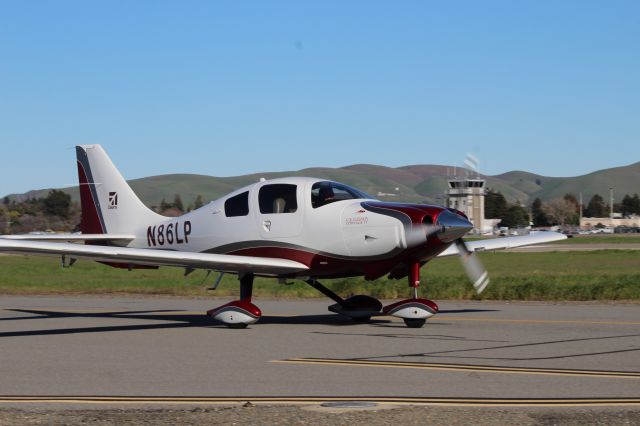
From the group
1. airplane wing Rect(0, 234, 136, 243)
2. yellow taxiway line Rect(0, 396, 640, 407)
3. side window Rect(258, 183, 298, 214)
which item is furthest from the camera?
airplane wing Rect(0, 234, 136, 243)

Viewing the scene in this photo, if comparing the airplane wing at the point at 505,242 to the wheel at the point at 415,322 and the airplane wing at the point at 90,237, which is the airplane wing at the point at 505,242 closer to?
the wheel at the point at 415,322

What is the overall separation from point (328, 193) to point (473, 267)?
9.67ft

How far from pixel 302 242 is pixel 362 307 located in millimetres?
1932

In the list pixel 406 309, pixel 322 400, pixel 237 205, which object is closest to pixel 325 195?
pixel 237 205

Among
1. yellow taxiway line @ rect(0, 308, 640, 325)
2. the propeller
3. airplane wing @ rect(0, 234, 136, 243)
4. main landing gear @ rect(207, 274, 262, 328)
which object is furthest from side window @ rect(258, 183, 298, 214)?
airplane wing @ rect(0, 234, 136, 243)

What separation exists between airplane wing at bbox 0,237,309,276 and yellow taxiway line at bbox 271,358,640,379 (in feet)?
15.8

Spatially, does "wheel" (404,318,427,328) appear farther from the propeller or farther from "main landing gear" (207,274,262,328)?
"main landing gear" (207,274,262,328)

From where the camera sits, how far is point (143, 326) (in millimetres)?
17359

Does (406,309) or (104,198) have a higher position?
(104,198)

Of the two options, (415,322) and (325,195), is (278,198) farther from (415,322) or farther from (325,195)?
(415,322)

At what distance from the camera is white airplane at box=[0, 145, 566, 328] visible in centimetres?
1583

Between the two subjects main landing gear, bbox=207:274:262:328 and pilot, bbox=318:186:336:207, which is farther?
pilot, bbox=318:186:336:207

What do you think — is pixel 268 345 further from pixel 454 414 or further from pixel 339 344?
pixel 454 414

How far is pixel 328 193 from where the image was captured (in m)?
16.9
